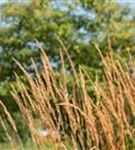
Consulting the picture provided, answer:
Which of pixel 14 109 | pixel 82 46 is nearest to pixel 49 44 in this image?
pixel 82 46

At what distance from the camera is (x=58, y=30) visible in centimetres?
1861

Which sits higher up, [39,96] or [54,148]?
[39,96]

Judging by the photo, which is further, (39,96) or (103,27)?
(103,27)

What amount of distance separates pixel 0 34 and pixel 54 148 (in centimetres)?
1641

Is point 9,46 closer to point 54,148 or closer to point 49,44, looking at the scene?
point 49,44

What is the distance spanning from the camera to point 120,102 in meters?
2.71

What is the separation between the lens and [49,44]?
61.9 feet

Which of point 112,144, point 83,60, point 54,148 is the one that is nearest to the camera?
point 112,144

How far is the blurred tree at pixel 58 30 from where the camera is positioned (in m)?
18.5

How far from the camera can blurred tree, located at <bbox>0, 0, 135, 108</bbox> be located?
18.5 m

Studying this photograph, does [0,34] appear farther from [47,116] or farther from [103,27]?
[47,116]

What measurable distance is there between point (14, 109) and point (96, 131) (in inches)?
656

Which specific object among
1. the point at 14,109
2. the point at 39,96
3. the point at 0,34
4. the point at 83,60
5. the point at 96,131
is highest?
the point at 39,96

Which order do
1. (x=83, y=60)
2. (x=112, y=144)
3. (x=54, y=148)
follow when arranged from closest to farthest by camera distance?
1. (x=112, y=144)
2. (x=54, y=148)
3. (x=83, y=60)
